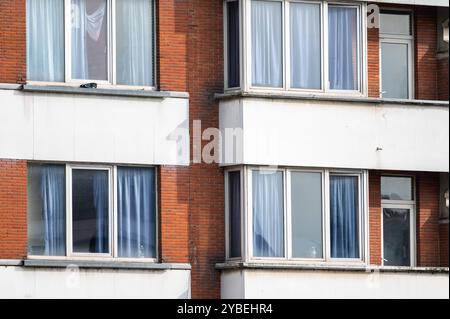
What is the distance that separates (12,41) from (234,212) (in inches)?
192

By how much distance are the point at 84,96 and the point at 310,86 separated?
4.13 metres

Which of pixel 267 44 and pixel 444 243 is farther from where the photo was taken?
pixel 444 243

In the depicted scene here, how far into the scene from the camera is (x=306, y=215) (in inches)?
1262

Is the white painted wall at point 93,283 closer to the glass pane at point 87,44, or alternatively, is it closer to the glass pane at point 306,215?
the glass pane at point 306,215

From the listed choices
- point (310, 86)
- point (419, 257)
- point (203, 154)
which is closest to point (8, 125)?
point (203, 154)

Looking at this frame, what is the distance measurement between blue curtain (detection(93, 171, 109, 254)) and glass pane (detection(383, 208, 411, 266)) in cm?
528

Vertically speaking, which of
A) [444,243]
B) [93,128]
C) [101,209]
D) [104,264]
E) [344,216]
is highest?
[93,128]

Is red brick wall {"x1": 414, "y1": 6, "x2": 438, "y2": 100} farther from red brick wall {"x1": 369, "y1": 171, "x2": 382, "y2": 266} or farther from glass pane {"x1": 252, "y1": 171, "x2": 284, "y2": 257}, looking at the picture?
glass pane {"x1": 252, "y1": 171, "x2": 284, "y2": 257}

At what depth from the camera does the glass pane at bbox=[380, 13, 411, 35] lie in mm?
33438

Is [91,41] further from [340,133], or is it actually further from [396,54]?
[396,54]

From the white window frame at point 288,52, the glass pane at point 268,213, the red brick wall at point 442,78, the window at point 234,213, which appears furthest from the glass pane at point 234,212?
the red brick wall at point 442,78

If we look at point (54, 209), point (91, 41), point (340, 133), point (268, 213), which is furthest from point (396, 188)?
point (54, 209)

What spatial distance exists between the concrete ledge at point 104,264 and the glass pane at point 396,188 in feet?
13.5

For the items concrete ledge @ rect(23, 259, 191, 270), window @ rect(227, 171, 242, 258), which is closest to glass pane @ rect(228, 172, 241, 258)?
window @ rect(227, 171, 242, 258)
